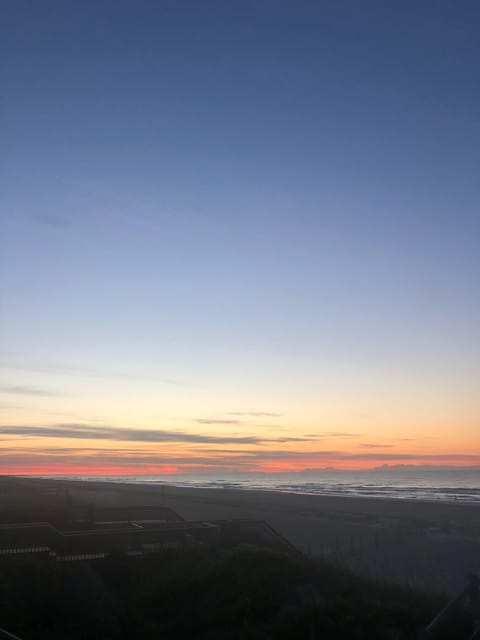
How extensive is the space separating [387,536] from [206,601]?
23.2 metres

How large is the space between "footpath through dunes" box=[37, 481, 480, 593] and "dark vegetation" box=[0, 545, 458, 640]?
527 cm

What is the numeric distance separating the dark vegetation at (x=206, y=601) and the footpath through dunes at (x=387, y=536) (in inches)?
207

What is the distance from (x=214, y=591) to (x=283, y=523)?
1134 inches

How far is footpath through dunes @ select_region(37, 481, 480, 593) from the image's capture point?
80.2ft

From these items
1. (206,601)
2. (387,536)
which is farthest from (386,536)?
(206,601)

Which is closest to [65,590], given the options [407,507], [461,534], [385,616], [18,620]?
[18,620]

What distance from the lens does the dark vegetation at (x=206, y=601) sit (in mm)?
12977

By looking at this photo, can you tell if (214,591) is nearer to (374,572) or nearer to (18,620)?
(18,620)

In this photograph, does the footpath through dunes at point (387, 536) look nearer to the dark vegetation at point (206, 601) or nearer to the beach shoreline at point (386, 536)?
the beach shoreline at point (386, 536)

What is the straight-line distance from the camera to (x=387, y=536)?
115 feet

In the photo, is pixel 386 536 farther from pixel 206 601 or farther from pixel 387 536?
pixel 206 601

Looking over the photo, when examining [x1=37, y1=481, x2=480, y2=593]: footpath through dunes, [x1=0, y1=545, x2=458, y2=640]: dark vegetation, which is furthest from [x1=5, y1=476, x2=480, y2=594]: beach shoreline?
[x1=0, y1=545, x2=458, y2=640]: dark vegetation

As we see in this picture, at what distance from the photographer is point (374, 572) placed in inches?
932

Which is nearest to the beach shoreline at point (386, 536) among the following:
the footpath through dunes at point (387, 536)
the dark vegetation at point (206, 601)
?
the footpath through dunes at point (387, 536)
